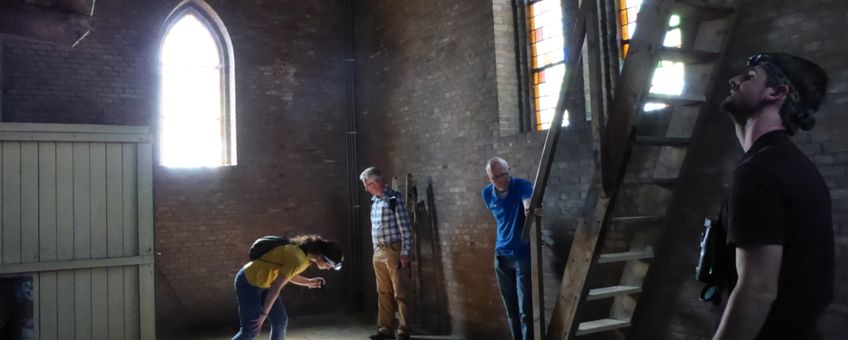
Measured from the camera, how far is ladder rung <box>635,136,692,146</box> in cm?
438

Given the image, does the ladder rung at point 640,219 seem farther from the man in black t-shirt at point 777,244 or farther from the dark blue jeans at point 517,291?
the man in black t-shirt at point 777,244

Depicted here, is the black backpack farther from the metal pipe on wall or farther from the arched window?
the metal pipe on wall

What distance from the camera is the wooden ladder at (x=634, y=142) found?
4363mm

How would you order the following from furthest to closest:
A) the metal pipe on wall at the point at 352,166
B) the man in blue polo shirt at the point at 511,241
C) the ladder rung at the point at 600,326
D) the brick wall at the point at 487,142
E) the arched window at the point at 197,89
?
1. the metal pipe on wall at the point at 352,166
2. the arched window at the point at 197,89
3. the man in blue polo shirt at the point at 511,241
4. the ladder rung at the point at 600,326
5. the brick wall at the point at 487,142

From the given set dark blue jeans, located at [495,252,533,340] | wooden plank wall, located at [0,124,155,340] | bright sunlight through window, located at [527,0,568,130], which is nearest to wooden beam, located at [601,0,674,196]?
dark blue jeans, located at [495,252,533,340]

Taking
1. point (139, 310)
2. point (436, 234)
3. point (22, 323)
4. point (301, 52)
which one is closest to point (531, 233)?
point (436, 234)

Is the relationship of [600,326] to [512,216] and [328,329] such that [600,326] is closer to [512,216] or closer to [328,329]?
[512,216]

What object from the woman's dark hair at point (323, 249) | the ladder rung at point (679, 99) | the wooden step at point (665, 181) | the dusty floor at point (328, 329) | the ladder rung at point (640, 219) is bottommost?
the dusty floor at point (328, 329)

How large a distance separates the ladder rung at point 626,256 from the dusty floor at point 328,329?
2.92 m

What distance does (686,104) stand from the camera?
4.63 metres

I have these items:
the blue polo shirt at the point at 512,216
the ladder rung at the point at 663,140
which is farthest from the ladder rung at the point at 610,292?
the ladder rung at the point at 663,140

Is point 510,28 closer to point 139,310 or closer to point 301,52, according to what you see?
point 301,52

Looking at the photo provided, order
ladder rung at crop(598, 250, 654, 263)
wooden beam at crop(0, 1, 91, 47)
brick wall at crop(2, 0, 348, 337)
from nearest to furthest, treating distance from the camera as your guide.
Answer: wooden beam at crop(0, 1, 91, 47) → ladder rung at crop(598, 250, 654, 263) → brick wall at crop(2, 0, 348, 337)

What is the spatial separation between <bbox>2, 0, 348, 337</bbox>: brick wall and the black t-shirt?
24.0 feet
